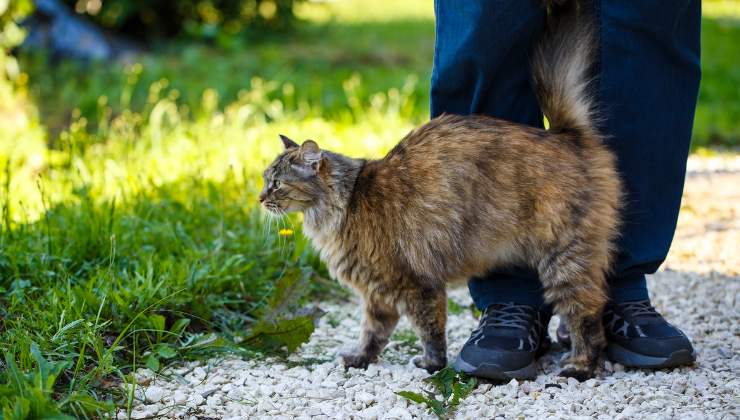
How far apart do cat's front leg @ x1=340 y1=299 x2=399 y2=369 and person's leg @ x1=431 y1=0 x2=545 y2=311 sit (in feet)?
1.17

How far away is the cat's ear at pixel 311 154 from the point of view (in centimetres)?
293

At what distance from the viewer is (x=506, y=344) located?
9.29 feet

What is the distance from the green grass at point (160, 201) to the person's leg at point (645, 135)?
3.87 ft

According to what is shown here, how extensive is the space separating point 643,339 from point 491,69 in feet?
3.37

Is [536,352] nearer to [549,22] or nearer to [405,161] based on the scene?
[405,161]

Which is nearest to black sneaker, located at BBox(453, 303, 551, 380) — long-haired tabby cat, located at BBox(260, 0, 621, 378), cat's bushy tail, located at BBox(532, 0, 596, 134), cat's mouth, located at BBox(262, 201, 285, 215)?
long-haired tabby cat, located at BBox(260, 0, 621, 378)

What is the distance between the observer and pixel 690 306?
3.55 meters

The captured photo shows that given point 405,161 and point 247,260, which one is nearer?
point 405,161

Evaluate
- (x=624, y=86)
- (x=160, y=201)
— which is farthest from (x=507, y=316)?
(x=160, y=201)

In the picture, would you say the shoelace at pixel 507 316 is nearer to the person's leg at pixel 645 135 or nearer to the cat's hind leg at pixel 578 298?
the cat's hind leg at pixel 578 298

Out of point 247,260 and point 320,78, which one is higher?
point 320,78

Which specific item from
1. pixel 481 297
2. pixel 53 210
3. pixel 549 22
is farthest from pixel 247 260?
pixel 549 22

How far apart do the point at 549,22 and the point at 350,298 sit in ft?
5.06

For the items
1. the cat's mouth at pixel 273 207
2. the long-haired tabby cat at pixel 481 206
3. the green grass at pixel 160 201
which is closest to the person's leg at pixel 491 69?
the long-haired tabby cat at pixel 481 206
